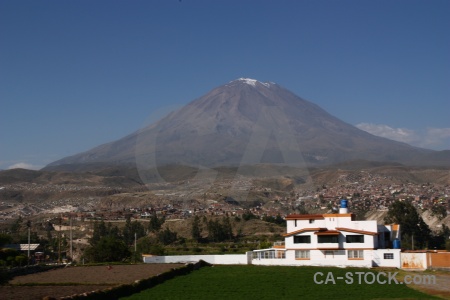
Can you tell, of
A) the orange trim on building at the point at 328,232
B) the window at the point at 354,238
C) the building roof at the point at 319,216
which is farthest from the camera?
the building roof at the point at 319,216

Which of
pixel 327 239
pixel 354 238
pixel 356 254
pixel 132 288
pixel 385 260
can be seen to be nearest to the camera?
pixel 132 288

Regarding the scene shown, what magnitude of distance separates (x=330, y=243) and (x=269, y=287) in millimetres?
11796

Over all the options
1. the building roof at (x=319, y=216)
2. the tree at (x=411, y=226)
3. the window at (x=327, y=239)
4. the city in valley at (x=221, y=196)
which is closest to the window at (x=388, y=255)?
the window at (x=327, y=239)

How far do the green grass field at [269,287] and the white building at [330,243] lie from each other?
380 cm

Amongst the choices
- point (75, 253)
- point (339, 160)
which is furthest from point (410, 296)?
point (339, 160)

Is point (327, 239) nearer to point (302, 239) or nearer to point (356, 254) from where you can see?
point (302, 239)

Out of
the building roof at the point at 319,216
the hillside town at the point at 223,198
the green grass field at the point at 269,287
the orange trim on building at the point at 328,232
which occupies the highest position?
the hillside town at the point at 223,198

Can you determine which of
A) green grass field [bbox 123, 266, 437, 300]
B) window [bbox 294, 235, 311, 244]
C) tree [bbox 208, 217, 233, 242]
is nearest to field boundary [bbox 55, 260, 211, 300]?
green grass field [bbox 123, 266, 437, 300]

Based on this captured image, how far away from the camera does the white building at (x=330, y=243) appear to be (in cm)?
3403

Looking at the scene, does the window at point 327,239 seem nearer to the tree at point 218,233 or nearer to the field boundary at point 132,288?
the field boundary at point 132,288

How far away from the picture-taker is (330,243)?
3491 cm

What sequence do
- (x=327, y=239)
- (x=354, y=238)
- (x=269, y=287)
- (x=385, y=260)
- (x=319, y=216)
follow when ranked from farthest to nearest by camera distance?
(x=319, y=216) < (x=327, y=239) < (x=354, y=238) < (x=385, y=260) < (x=269, y=287)

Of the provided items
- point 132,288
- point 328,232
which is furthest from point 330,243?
point 132,288

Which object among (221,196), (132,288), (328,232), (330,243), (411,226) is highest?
(221,196)
